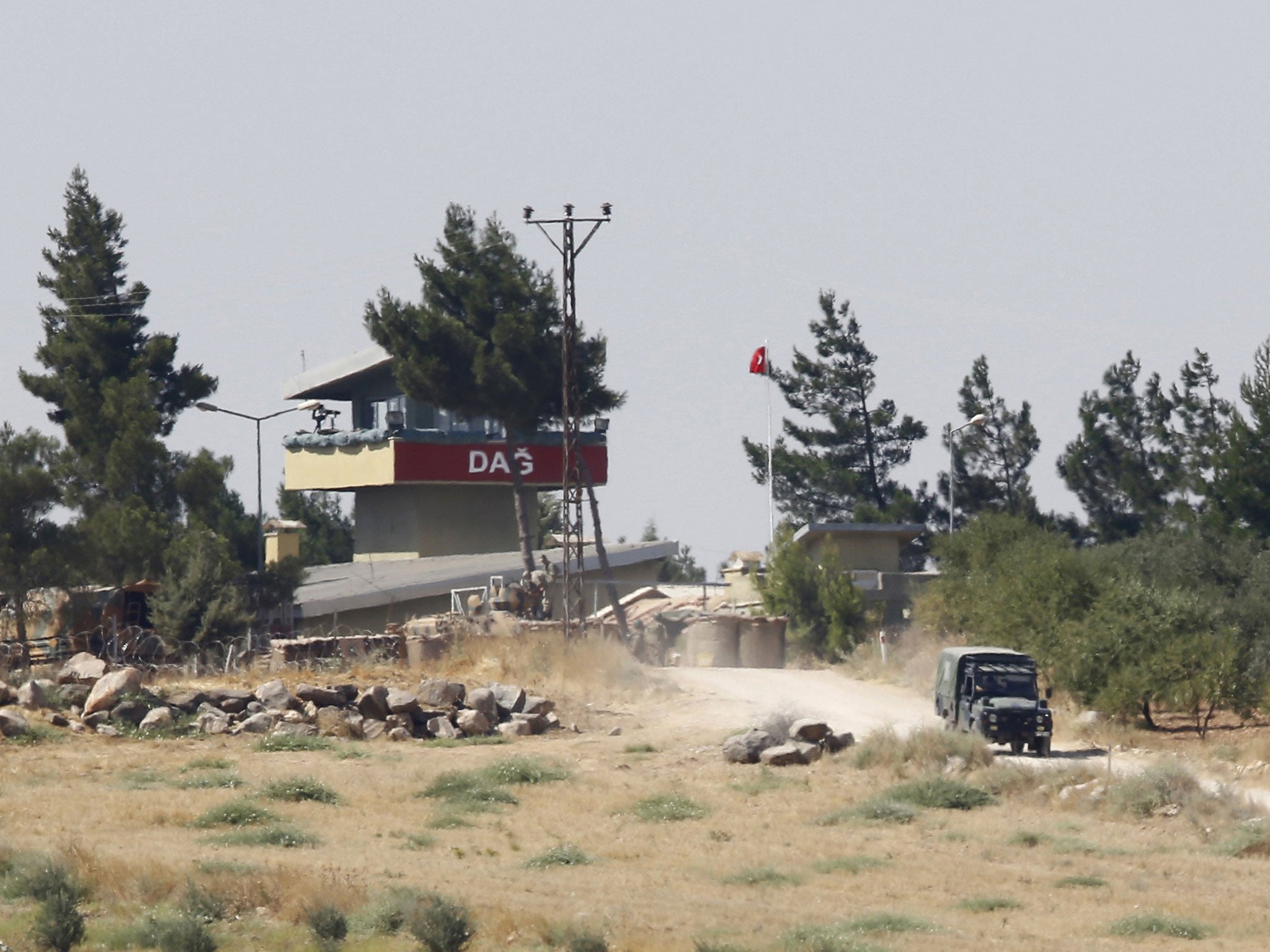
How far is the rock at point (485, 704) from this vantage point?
114 feet

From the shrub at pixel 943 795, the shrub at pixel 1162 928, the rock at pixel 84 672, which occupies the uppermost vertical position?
the rock at pixel 84 672

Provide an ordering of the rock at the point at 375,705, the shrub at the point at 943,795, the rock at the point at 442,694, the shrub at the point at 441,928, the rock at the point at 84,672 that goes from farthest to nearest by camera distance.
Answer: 1. the rock at the point at 84,672
2. the rock at the point at 442,694
3. the rock at the point at 375,705
4. the shrub at the point at 943,795
5. the shrub at the point at 441,928

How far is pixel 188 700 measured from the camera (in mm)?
34562

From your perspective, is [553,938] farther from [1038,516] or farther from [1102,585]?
[1038,516]

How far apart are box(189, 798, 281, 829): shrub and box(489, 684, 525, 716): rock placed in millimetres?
11435

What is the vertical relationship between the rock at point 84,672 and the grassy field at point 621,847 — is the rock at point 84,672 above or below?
above

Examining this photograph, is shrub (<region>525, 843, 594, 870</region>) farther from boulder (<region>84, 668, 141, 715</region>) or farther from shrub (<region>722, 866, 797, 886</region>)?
boulder (<region>84, 668, 141, 715</region>)

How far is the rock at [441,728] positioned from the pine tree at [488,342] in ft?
75.0

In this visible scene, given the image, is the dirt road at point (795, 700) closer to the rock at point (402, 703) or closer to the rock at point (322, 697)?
the rock at point (402, 703)

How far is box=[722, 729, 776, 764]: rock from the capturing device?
29469 millimetres

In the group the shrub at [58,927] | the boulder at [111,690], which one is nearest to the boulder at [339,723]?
the boulder at [111,690]

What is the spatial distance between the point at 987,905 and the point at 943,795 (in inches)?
293

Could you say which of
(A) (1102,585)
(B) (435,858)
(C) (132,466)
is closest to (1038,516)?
(A) (1102,585)

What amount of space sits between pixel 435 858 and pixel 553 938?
642 cm
